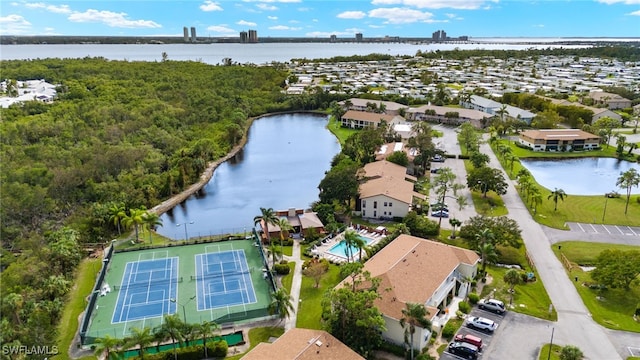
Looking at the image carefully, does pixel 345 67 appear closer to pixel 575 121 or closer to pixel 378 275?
pixel 575 121

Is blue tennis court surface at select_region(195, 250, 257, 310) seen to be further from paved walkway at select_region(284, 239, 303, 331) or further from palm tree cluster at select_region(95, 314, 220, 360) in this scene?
palm tree cluster at select_region(95, 314, 220, 360)

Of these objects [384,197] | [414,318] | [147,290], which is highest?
[384,197]

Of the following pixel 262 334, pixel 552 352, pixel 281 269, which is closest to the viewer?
pixel 552 352

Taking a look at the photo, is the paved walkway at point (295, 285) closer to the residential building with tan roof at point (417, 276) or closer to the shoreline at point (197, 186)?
the residential building with tan roof at point (417, 276)

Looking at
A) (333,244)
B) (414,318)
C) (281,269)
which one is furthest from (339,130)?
(414,318)

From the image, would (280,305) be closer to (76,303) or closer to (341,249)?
(341,249)

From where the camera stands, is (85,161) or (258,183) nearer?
(85,161)

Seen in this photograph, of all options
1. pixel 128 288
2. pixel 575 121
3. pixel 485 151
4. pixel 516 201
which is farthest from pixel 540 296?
pixel 575 121
